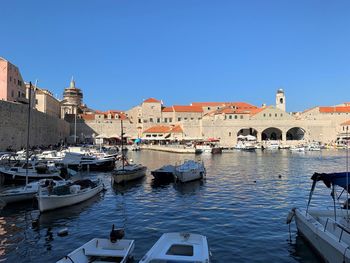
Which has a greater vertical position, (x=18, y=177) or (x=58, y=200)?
(x=18, y=177)

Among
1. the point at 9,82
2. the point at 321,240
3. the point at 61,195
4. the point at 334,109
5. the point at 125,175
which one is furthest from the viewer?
the point at 334,109

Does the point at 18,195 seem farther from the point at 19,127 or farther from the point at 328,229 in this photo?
the point at 19,127

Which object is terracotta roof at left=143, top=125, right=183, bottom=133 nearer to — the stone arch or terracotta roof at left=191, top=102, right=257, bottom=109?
the stone arch

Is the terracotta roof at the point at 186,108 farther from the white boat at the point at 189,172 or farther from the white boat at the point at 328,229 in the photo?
the white boat at the point at 328,229

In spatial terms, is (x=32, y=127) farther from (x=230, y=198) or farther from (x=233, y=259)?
(x=233, y=259)

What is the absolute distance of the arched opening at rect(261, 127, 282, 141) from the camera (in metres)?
83.4

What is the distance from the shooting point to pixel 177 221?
42.3ft

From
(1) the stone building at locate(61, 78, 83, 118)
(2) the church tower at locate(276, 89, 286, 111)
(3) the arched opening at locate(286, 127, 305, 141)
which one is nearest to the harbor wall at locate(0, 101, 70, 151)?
(1) the stone building at locate(61, 78, 83, 118)

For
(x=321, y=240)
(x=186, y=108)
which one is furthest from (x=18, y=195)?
(x=186, y=108)

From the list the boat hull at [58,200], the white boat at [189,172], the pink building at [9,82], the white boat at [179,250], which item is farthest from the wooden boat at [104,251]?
the pink building at [9,82]

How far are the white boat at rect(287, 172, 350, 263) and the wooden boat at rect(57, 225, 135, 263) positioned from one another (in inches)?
177

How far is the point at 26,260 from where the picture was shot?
9.05 metres

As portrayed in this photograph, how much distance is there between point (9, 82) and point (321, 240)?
51.5 metres

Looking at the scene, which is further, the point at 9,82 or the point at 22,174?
the point at 9,82
